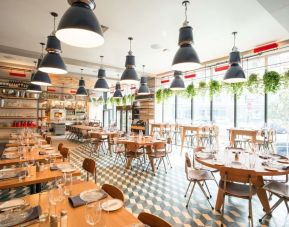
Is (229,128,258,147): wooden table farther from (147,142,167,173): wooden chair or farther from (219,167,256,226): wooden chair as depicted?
(219,167,256,226): wooden chair

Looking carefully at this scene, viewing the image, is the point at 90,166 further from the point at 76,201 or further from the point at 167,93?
the point at 167,93

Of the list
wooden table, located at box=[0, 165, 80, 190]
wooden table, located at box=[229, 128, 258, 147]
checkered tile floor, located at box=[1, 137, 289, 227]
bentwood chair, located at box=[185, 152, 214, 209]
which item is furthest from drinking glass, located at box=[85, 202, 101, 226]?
wooden table, located at box=[229, 128, 258, 147]

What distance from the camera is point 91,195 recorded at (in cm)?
180

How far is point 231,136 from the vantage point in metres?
6.49

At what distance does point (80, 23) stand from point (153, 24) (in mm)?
3145

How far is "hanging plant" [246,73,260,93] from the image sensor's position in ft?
19.6

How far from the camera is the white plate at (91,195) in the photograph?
1.72 metres

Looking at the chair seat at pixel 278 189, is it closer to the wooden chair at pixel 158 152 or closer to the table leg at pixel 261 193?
the table leg at pixel 261 193

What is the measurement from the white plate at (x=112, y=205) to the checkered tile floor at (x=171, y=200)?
151cm

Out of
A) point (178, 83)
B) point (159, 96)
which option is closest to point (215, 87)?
point (178, 83)

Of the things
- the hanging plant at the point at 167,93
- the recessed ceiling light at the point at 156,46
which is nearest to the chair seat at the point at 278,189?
the recessed ceiling light at the point at 156,46

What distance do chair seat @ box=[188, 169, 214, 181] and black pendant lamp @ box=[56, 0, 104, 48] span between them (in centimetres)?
271

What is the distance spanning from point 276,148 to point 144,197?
5424 millimetres

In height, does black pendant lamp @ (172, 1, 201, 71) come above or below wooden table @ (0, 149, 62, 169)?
above
